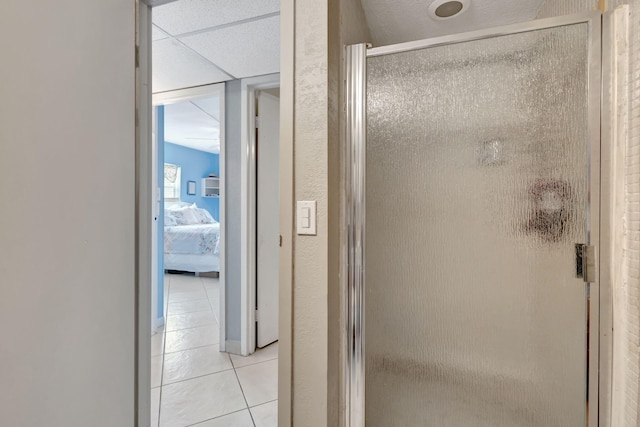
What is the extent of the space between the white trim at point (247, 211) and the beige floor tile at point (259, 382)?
0.22 metres

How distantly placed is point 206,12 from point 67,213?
1253mm

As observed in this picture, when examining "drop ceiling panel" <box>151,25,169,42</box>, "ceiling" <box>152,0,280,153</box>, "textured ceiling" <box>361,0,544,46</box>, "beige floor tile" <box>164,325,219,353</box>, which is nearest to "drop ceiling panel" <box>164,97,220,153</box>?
"ceiling" <box>152,0,280,153</box>

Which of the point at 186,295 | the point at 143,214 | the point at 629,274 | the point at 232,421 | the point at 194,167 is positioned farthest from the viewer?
the point at 194,167

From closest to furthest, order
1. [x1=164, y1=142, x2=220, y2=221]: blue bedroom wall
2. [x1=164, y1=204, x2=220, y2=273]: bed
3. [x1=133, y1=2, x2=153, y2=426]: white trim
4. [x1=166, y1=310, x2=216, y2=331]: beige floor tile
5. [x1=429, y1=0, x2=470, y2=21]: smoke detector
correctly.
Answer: [x1=133, y1=2, x2=153, y2=426]: white trim
[x1=429, y1=0, x2=470, y2=21]: smoke detector
[x1=166, y1=310, x2=216, y2=331]: beige floor tile
[x1=164, y1=204, x2=220, y2=273]: bed
[x1=164, y1=142, x2=220, y2=221]: blue bedroom wall

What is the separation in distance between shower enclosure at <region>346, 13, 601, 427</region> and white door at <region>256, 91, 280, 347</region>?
1.34m

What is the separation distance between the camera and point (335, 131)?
114 centimetres

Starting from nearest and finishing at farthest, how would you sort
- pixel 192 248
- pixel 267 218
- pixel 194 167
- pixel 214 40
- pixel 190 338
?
pixel 214 40, pixel 267 218, pixel 190 338, pixel 192 248, pixel 194 167

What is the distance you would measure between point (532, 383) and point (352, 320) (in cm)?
64

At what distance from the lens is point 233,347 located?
2.35m

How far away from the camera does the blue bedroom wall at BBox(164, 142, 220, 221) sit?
661 centimetres

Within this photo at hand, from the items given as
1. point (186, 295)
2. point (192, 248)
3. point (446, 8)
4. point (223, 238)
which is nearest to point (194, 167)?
point (192, 248)

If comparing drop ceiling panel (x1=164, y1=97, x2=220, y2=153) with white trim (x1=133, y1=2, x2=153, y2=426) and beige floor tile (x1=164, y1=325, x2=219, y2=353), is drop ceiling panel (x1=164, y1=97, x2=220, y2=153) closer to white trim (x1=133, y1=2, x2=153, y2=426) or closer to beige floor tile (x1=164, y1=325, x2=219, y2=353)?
white trim (x1=133, y1=2, x2=153, y2=426)

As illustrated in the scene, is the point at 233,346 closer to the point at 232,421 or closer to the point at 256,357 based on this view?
the point at 256,357

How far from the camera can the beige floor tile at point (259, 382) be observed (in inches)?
71.2
